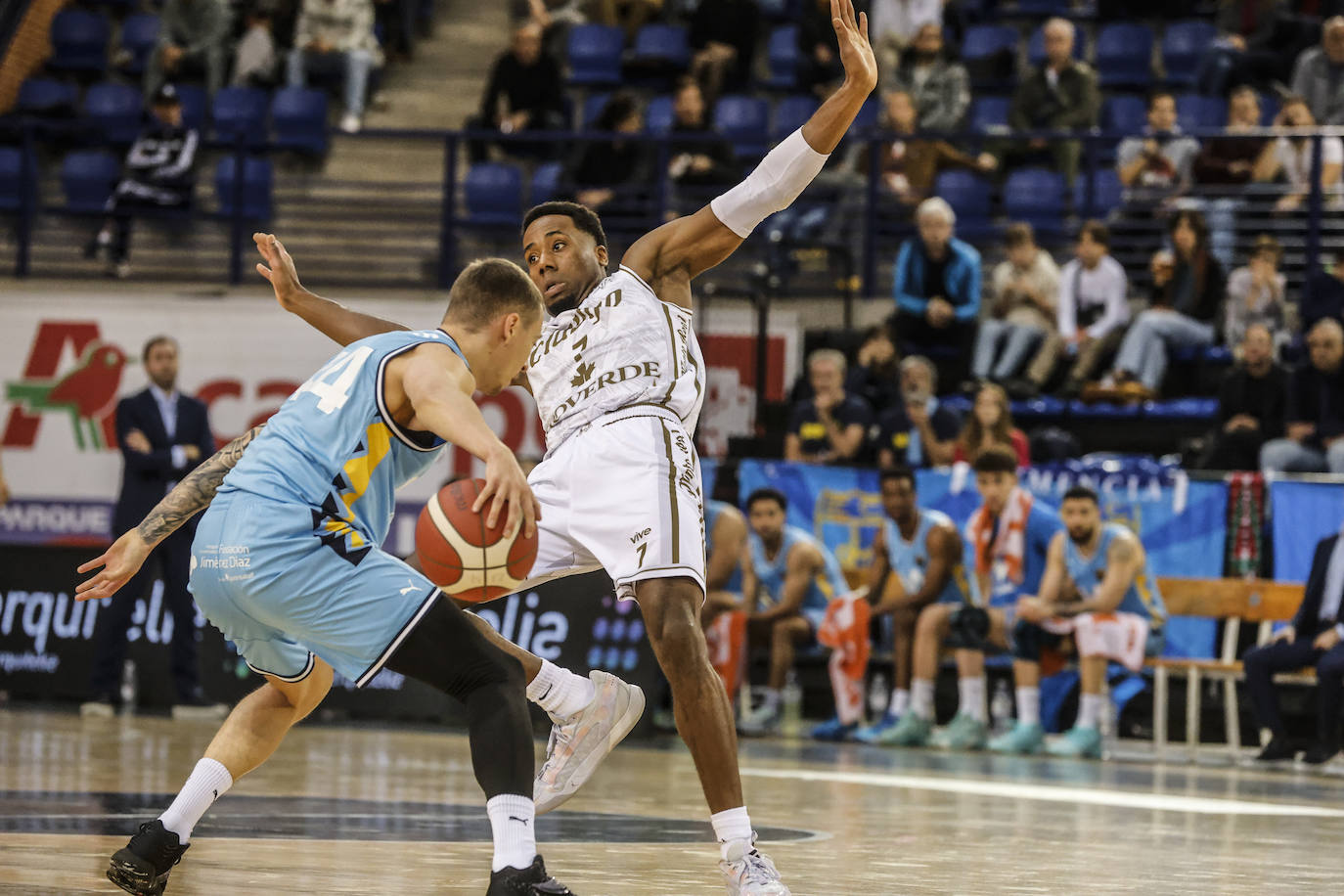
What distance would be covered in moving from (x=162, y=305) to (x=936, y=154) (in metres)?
6.57

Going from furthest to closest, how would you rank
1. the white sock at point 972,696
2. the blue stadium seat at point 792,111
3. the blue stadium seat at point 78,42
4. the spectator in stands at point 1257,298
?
the blue stadium seat at point 78,42, the blue stadium seat at point 792,111, the spectator in stands at point 1257,298, the white sock at point 972,696

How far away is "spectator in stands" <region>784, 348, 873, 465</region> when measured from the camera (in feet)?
42.4

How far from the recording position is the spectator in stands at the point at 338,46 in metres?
18.2

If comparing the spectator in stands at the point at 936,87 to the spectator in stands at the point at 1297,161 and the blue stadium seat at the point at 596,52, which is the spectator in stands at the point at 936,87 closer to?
the spectator in stands at the point at 1297,161

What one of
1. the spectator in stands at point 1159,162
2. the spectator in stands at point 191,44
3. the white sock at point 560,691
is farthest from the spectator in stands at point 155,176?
the white sock at point 560,691

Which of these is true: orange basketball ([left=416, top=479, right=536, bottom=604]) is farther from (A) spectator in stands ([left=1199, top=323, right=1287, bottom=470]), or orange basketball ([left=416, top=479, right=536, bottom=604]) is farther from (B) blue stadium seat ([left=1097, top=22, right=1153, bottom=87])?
(B) blue stadium seat ([left=1097, top=22, right=1153, bottom=87])

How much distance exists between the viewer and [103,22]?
19484mm

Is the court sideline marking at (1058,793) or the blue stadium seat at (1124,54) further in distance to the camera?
the blue stadium seat at (1124,54)

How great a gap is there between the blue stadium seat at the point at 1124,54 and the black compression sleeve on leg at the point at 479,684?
44.6ft

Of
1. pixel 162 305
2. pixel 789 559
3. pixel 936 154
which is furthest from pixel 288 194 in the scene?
pixel 789 559

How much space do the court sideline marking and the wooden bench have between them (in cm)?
255

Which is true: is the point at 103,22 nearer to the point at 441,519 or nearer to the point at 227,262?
Answer: the point at 227,262

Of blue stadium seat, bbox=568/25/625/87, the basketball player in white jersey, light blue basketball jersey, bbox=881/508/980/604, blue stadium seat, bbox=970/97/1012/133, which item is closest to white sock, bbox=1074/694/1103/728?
light blue basketball jersey, bbox=881/508/980/604

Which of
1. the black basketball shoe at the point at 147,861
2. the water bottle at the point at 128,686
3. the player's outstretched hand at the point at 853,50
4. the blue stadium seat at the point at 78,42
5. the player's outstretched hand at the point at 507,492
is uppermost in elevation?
the blue stadium seat at the point at 78,42
